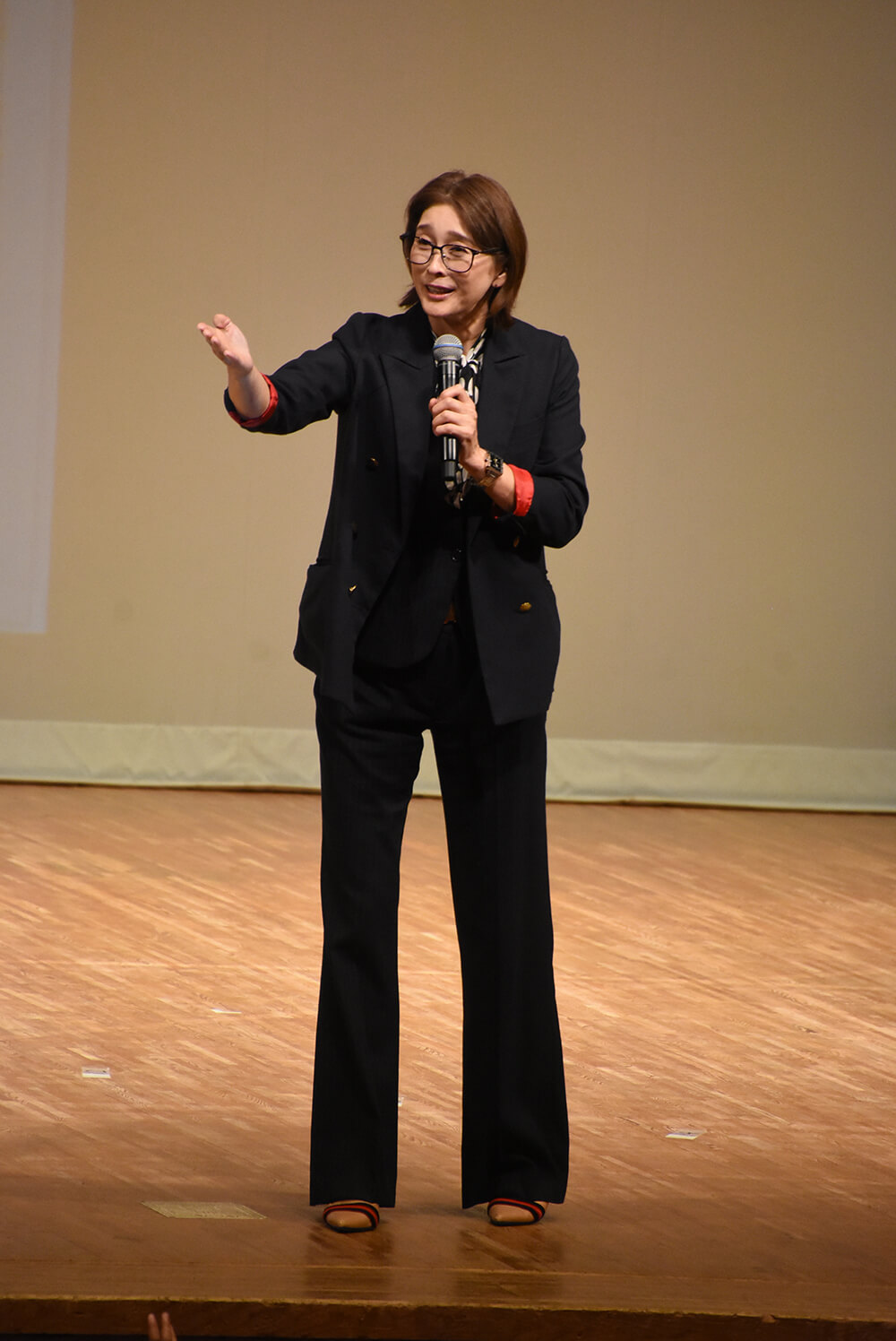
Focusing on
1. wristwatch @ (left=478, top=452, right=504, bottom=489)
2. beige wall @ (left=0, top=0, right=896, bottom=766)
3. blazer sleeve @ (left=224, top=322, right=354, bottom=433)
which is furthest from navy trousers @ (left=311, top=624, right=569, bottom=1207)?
beige wall @ (left=0, top=0, right=896, bottom=766)

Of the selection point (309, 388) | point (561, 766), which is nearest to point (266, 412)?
point (309, 388)

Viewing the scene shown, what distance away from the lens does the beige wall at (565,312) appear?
6262mm

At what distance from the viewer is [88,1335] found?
188cm

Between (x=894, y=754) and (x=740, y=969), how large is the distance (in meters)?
3.04

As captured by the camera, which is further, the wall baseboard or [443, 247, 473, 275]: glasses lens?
the wall baseboard

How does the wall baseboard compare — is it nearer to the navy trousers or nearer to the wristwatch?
the navy trousers

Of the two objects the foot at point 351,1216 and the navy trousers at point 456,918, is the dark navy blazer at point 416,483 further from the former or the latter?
the foot at point 351,1216

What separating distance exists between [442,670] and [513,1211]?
734mm

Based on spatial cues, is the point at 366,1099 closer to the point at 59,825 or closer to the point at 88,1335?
the point at 88,1335

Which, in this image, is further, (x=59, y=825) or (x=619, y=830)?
(x=619, y=830)

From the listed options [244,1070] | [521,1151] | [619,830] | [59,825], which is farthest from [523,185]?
[521,1151]

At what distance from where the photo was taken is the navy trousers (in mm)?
2098

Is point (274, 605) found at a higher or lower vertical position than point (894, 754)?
higher

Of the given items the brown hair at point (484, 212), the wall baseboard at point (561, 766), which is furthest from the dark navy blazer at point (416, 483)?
the wall baseboard at point (561, 766)
